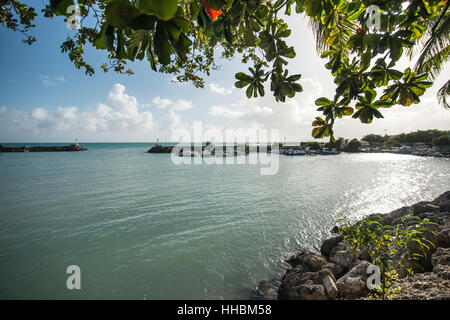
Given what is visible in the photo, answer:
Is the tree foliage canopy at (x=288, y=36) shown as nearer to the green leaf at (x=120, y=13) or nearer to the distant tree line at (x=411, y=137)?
the green leaf at (x=120, y=13)

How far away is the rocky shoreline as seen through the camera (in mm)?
2326

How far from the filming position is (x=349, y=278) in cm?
294

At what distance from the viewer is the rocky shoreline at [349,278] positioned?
2326 millimetres

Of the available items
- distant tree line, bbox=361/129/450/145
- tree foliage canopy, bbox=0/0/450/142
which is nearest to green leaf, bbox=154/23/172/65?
tree foliage canopy, bbox=0/0/450/142

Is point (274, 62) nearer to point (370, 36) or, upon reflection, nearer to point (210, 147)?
point (370, 36)

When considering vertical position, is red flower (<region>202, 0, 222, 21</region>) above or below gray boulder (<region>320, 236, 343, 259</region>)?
above

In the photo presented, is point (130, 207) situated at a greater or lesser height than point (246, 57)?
lesser

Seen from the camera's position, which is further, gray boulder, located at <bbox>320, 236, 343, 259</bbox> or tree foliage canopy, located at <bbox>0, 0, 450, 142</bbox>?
gray boulder, located at <bbox>320, 236, 343, 259</bbox>

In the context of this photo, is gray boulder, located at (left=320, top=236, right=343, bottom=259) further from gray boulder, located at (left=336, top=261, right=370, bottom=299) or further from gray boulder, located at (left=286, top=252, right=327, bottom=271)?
gray boulder, located at (left=336, top=261, right=370, bottom=299)

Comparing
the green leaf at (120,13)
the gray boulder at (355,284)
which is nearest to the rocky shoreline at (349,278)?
the gray boulder at (355,284)

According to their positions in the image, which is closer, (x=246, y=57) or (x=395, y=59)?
(x=395, y=59)
